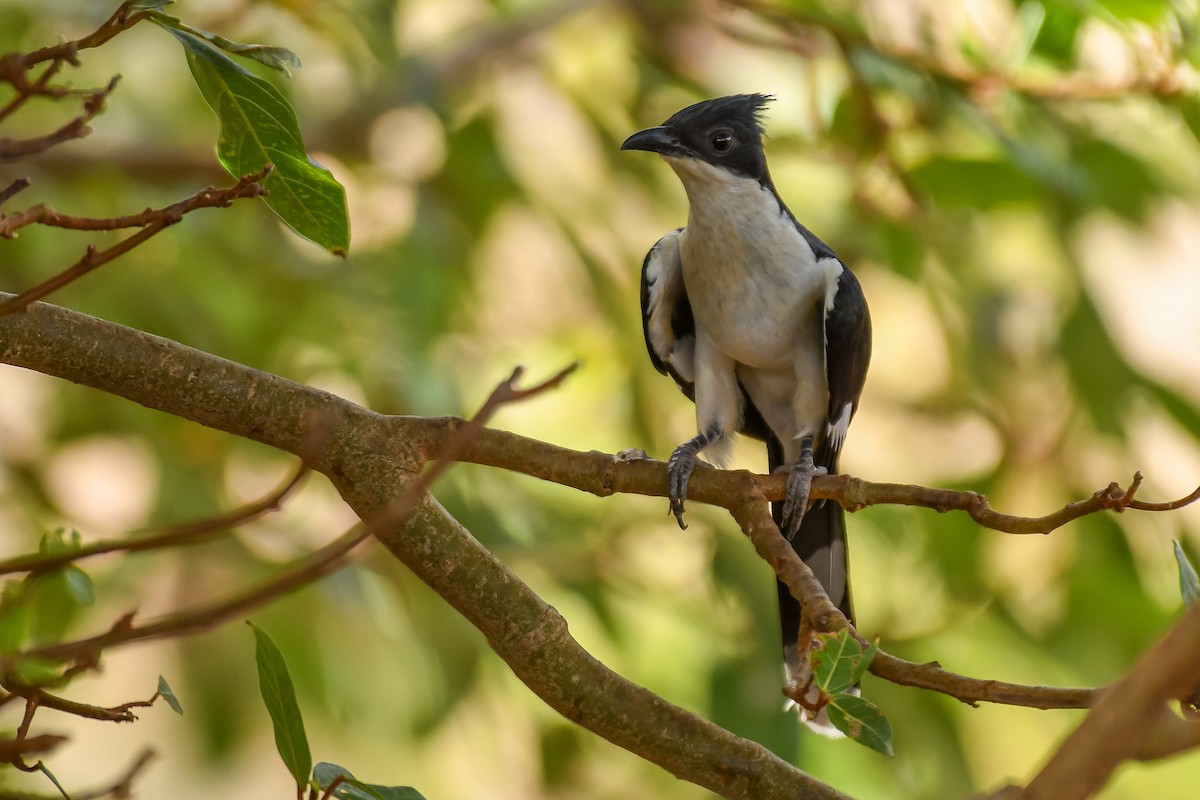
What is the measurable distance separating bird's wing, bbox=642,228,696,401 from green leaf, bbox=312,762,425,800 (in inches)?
81.1

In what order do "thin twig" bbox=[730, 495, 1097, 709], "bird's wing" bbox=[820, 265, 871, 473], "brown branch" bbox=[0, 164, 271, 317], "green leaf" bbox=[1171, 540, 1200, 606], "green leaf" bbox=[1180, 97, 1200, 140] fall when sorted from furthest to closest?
"bird's wing" bbox=[820, 265, 871, 473] → "green leaf" bbox=[1180, 97, 1200, 140] → "green leaf" bbox=[1171, 540, 1200, 606] → "thin twig" bbox=[730, 495, 1097, 709] → "brown branch" bbox=[0, 164, 271, 317]

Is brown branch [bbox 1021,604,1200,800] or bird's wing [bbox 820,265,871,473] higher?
brown branch [bbox 1021,604,1200,800]

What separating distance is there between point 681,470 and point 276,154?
3.40ft

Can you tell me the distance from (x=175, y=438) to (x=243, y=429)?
2.27 metres

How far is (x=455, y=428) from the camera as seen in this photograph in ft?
5.98

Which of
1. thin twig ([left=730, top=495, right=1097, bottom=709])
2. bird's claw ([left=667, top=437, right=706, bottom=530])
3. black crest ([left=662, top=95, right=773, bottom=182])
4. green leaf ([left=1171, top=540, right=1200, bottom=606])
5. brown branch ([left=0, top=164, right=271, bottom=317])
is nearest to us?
brown branch ([left=0, top=164, right=271, bottom=317])

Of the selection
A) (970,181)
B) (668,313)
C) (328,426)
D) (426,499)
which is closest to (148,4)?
(328,426)


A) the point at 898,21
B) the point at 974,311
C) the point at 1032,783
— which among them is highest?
the point at 1032,783

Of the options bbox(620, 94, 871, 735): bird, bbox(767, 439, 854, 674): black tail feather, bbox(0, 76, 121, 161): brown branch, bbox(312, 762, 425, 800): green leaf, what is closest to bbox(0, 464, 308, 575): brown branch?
bbox(0, 76, 121, 161): brown branch

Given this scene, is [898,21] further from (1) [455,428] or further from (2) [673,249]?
(1) [455,428]

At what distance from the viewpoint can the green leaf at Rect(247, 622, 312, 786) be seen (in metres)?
1.63

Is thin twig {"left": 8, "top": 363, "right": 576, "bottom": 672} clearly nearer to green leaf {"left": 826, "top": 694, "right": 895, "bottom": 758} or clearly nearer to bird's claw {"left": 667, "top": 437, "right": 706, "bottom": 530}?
green leaf {"left": 826, "top": 694, "right": 895, "bottom": 758}

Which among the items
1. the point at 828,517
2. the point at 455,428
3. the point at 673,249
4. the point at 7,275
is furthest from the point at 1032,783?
the point at 7,275

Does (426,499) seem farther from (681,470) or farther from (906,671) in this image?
(681,470)
